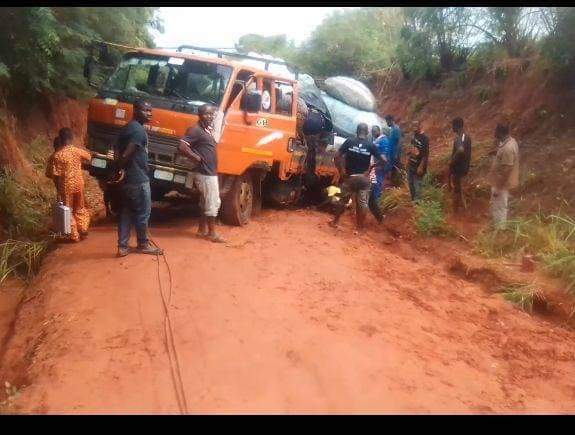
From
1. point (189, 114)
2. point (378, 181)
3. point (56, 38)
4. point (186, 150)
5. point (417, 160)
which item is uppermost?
point (56, 38)

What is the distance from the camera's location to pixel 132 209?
6.11 metres

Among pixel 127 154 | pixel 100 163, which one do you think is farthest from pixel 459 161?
pixel 100 163

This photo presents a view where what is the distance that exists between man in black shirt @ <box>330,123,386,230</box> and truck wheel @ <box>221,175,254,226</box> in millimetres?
1345

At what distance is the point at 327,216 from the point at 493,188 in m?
2.84

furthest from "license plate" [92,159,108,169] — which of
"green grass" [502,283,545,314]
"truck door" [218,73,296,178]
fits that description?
"green grass" [502,283,545,314]

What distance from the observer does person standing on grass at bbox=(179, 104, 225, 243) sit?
660cm

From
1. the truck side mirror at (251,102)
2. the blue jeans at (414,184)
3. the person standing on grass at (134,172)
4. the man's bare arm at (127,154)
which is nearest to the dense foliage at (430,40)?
the blue jeans at (414,184)

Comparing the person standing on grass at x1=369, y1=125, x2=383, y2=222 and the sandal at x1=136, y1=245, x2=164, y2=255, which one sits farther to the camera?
the person standing on grass at x1=369, y1=125, x2=383, y2=222

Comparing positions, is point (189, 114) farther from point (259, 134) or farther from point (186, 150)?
point (259, 134)

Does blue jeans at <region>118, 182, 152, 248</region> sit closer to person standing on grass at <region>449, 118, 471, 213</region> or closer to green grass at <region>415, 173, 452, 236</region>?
green grass at <region>415, 173, 452, 236</region>

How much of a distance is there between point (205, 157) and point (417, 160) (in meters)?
3.84

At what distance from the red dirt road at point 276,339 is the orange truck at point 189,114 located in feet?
3.38

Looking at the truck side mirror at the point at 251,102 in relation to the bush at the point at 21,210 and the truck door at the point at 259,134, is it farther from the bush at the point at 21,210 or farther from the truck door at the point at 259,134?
the bush at the point at 21,210

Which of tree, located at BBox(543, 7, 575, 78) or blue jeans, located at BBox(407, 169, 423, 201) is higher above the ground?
tree, located at BBox(543, 7, 575, 78)
